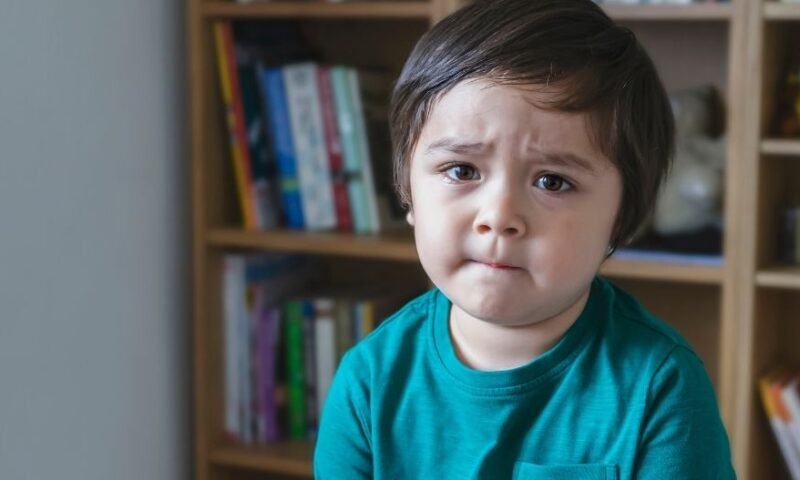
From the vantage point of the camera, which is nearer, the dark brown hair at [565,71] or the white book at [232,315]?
the dark brown hair at [565,71]

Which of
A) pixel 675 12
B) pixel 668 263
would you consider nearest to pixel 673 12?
pixel 675 12

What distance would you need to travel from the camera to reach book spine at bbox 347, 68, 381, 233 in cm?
192

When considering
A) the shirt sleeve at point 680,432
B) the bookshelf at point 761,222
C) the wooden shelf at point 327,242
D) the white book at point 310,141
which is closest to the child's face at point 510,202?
the shirt sleeve at point 680,432

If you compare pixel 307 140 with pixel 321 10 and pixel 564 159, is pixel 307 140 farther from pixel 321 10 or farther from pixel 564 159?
pixel 564 159

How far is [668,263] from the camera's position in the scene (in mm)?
1753

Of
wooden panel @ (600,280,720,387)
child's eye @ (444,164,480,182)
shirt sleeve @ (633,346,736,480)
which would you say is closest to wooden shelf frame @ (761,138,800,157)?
wooden panel @ (600,280,720,387)

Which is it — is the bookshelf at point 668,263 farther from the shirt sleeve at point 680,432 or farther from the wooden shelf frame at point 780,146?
the shirt sleeve at point 680,432

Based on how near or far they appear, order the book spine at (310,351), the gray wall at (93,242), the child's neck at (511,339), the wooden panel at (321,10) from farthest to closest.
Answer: the book spine at (310,351)
the wooden panel at (321,10)
the gray wall at (93,242)
the child's neck at (511,339)

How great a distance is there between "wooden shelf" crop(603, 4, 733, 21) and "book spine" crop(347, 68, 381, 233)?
461 millimetres

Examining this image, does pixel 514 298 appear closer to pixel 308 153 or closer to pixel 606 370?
pixel 606 370

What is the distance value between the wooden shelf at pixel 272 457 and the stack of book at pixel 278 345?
0.03 m

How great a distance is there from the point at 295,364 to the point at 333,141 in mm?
431

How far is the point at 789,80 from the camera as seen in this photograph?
5.82ft

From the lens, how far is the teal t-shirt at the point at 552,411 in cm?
94
